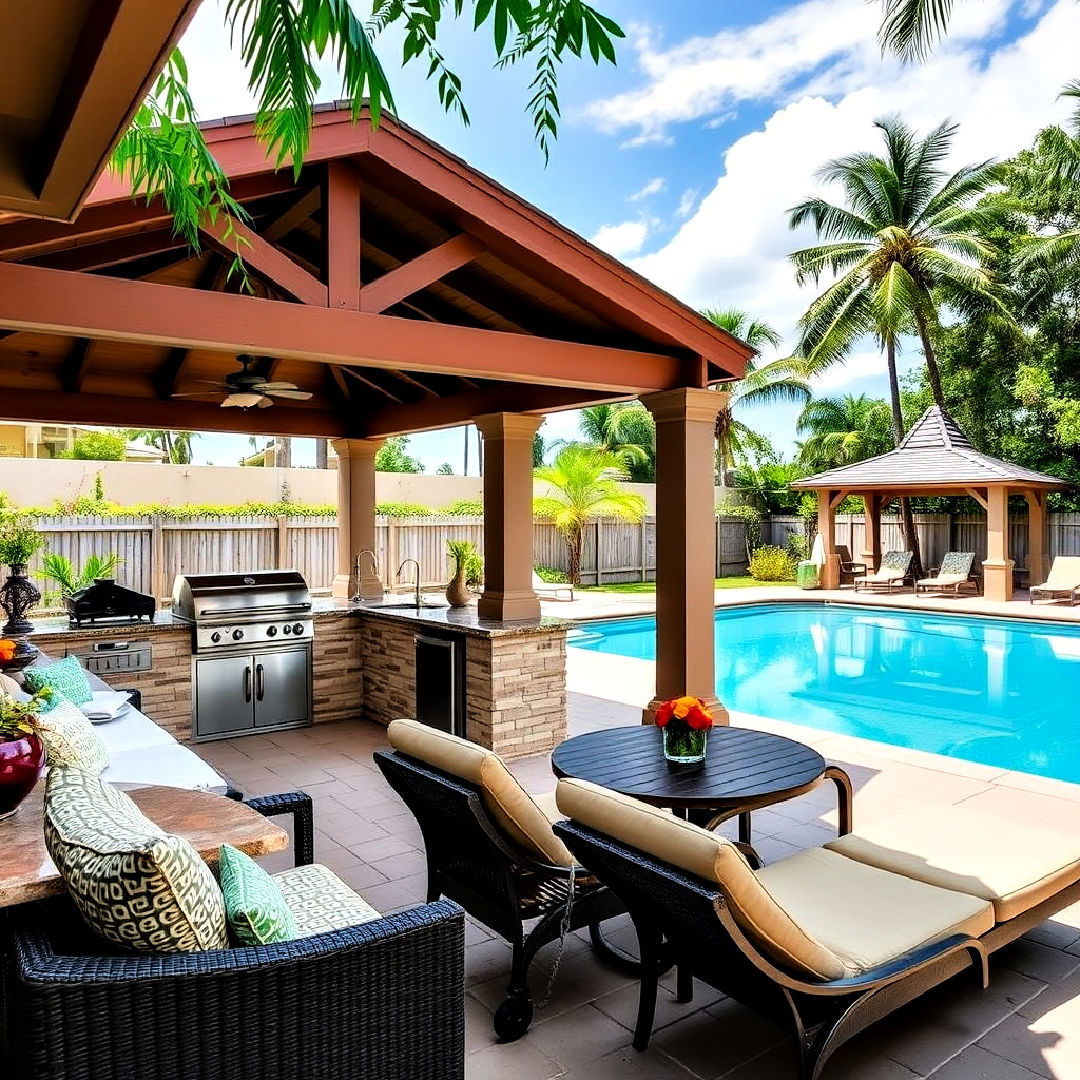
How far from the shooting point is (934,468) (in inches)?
653

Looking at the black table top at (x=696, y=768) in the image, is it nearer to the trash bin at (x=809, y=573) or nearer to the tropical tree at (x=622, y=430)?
the trash bin at (x=809, y=573)

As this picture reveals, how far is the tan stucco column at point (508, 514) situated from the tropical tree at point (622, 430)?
57.8 feet

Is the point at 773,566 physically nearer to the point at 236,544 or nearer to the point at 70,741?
the point at 236,544

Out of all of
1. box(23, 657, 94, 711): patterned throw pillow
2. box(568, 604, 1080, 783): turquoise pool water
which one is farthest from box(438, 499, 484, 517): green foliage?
box(23, 657, 94, 711): patterned throw pillow

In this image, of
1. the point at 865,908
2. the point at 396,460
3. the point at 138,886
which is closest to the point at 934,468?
the point at 865,908

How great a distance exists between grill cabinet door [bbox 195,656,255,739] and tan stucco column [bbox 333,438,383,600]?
217cm

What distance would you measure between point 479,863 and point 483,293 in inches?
159

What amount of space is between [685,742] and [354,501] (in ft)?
19.8

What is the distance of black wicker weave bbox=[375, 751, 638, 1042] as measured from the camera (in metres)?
2.84

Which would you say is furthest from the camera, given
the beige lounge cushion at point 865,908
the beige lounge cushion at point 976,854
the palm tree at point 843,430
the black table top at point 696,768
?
the palm tree at point 843,430

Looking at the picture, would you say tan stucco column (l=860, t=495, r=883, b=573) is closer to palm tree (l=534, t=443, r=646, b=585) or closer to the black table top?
palm tree (l=534, t=443, r=646, b=585)

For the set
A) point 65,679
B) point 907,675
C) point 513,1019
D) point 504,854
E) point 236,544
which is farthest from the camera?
point 236,544

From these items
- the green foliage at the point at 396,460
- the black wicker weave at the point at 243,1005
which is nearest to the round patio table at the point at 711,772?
the black wicker weave at the point at 243,1005

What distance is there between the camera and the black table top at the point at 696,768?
3.34m
